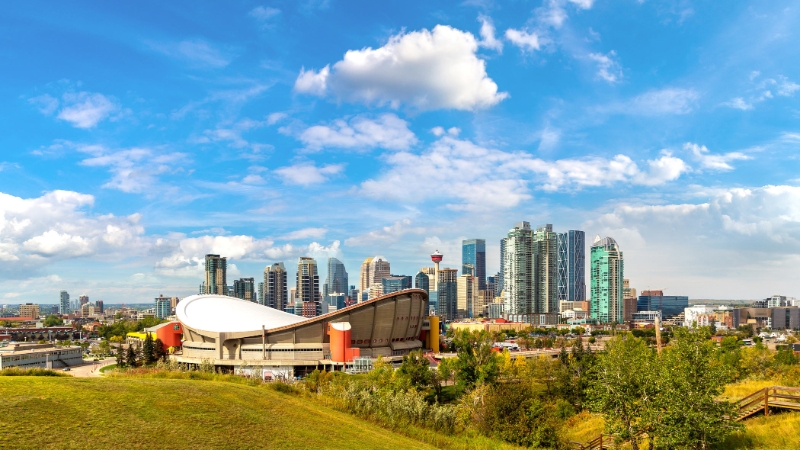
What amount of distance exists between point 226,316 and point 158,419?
72.2 metres

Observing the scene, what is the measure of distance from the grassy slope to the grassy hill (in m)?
0.02

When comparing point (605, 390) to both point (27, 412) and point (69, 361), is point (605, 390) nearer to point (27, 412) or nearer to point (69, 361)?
point (27, 412)

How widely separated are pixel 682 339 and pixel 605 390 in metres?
3.43

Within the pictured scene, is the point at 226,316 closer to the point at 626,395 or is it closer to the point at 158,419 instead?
the point at 626,395

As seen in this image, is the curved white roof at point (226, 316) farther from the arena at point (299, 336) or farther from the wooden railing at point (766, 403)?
the wooden railing at point (766, 403)

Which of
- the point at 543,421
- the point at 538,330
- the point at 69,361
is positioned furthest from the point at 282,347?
the point at 538,330

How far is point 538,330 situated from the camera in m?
156

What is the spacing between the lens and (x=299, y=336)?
74.1m

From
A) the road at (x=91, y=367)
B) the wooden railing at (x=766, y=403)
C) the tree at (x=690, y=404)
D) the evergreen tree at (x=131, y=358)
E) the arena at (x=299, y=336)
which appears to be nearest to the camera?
the tree at (x=690, y=404)

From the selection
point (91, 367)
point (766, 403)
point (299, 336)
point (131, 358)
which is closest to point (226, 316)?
point (131, 358)

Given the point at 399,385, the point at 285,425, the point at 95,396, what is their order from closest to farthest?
the point at 95,396
the point at 285,425
the point at 399,385

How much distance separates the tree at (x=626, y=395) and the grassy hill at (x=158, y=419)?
23.2ft

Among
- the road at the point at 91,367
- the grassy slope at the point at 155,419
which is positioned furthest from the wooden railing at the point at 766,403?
the road at the point at 91,367

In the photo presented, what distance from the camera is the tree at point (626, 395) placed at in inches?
785
